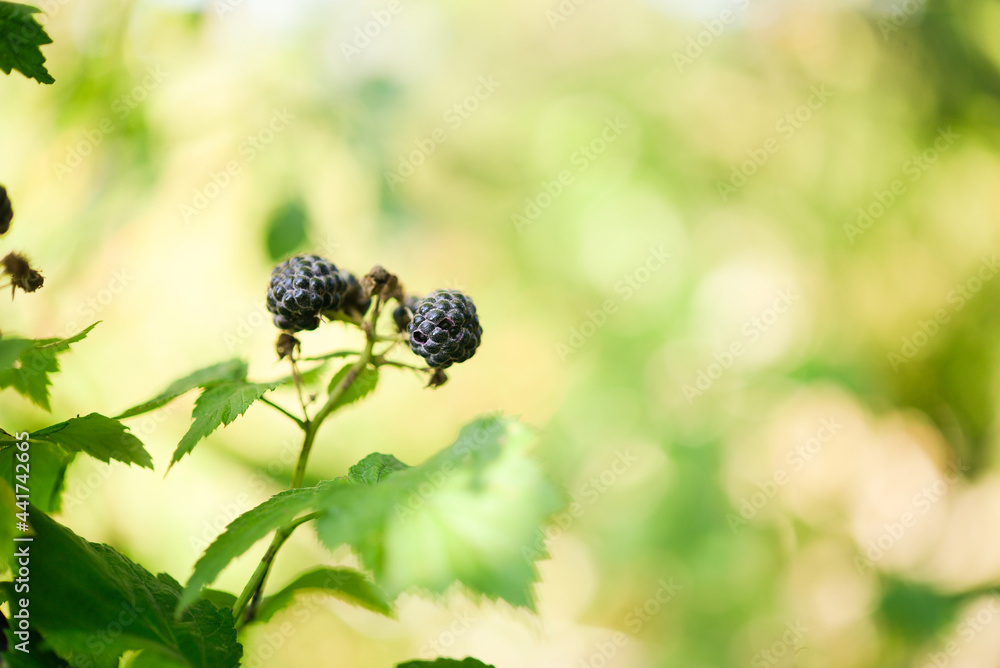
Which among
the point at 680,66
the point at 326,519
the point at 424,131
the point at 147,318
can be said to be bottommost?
the point at 147,318

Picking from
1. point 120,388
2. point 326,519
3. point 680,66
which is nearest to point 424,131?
point 680,66

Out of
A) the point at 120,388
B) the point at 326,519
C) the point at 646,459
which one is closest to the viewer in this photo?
the point at 326,519

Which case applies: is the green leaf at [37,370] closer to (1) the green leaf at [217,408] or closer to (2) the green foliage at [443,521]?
(1) the green leaf at [217,408]

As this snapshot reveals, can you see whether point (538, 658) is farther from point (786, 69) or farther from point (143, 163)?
point (786, 69)

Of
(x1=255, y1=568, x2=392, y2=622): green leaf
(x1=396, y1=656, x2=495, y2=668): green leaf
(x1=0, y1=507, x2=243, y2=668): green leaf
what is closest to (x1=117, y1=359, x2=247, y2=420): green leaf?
(x1=0, y1=507, x2=243, y2=668): green leaf

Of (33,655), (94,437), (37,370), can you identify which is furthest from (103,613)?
(37,370)

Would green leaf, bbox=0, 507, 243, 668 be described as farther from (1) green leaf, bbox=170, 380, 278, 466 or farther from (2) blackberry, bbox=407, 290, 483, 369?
(2) blackberry, bbox=407, 290, 483, 369
